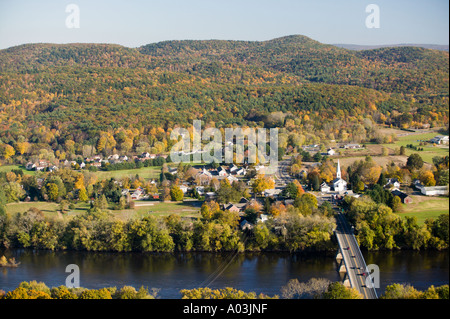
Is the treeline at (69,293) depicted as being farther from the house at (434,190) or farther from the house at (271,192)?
the house at (434,190)

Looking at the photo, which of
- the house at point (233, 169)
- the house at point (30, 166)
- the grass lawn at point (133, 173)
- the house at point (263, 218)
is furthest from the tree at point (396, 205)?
the house at point (30, 166)

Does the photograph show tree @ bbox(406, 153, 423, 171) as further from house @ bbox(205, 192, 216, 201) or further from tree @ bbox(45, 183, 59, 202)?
tree @ bbox(45, 183, 59, 202)

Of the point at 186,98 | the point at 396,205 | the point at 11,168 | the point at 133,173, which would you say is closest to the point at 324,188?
the point at 396,205

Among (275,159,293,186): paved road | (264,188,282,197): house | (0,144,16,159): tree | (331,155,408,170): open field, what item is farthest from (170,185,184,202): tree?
(0,144,16,159): tree

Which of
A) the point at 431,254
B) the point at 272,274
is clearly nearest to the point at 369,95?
the point at 431,254

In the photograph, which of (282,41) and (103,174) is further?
(282,41)

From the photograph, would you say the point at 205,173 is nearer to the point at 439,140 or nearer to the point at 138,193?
the point at 138,193

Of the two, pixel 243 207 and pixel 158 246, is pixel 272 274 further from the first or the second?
pixel 243 207
